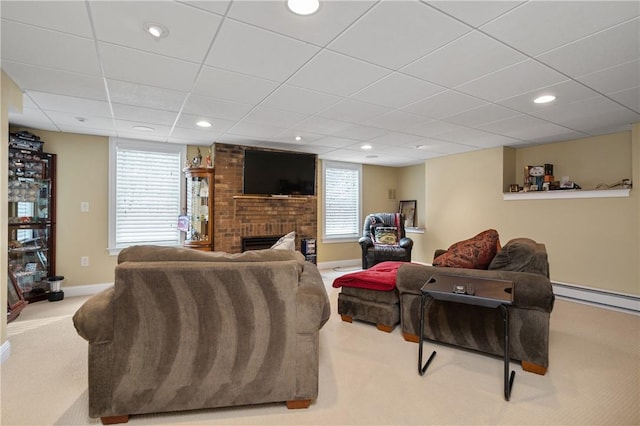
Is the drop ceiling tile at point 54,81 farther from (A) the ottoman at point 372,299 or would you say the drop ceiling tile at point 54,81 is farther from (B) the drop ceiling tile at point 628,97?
(B) the drop ceiling tile at point 628,97

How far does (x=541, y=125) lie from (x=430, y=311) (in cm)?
283

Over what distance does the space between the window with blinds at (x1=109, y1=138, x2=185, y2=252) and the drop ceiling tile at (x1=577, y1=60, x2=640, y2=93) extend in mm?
5126

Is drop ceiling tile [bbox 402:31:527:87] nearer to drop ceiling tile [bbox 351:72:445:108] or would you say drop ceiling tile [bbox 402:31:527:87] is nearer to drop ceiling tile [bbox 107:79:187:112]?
drop ceiling tile [bbox 351:72:445:108]

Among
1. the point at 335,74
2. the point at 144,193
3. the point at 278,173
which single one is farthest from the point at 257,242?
the point at 335,74

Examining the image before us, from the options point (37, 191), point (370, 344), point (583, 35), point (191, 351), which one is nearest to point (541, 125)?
point (583, 35)

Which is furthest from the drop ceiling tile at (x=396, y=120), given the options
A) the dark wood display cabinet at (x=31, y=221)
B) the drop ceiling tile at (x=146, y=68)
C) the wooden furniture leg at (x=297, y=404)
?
the dark wood display cabinet at (x=31, y=221)

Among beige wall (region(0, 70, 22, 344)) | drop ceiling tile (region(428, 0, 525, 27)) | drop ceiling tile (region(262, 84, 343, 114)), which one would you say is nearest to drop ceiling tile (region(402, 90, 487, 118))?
drop ceiling tile (region(262, 84, 343, 114))

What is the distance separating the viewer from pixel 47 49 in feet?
6.90

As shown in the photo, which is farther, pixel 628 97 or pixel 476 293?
pixel 628 97

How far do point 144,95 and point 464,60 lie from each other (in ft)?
8.94

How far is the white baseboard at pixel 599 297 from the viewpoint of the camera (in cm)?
388

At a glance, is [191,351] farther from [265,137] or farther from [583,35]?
[265,137]

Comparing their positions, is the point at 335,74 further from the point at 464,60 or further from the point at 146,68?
the point at 146,68

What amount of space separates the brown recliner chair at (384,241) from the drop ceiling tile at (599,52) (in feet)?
12.0
